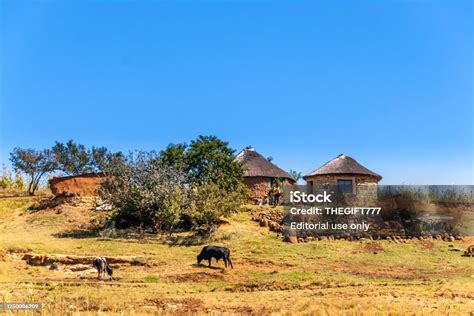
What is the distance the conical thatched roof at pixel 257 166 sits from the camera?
34459 mm

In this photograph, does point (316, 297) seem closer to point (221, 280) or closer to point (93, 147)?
point (221, 280)

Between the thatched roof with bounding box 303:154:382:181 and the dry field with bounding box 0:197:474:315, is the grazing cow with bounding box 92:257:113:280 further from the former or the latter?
the thatched roof with bounding box 303:154:382:181

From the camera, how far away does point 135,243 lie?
73.0 ft

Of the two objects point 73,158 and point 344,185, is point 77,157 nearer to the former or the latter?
point 73,158

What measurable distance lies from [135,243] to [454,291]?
512 inches

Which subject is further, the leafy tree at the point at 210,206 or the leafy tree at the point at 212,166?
the leafy tree at the point at 212,166

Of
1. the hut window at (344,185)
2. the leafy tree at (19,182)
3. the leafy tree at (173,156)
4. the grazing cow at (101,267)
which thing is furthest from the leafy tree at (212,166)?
Result: the leafy tree at (19,182)

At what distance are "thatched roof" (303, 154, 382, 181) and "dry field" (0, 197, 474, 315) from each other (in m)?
6.98

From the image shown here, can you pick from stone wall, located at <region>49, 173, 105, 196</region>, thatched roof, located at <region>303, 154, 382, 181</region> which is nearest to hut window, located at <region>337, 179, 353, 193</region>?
thatched roof, located at <region>303, 154, 382, 181</region>

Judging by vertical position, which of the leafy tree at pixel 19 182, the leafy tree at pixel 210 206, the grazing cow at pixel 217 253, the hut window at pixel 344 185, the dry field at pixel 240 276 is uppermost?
the leafy tree at pixel 19 182

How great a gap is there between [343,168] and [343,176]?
490 millimetres

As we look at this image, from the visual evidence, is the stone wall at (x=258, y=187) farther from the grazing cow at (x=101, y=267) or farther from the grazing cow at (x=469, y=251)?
the grazing cow at (x=101, y=267)

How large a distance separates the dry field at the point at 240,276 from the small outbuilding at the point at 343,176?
6762 millimetres

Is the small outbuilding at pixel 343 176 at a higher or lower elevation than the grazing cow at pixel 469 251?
higher
